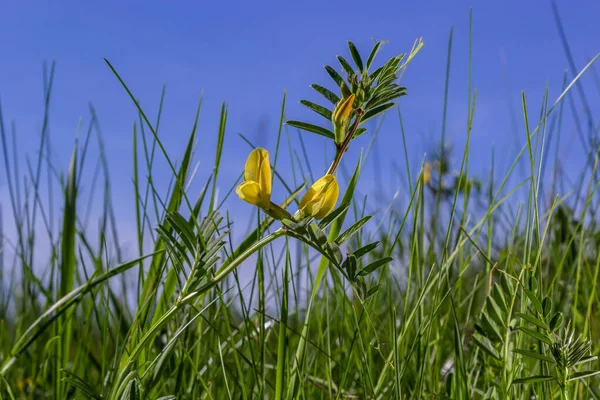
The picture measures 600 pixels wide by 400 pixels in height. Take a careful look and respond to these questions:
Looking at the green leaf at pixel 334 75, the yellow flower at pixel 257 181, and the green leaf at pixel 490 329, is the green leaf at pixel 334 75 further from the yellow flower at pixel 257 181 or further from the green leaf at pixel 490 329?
the green leaf at pixel 490 329

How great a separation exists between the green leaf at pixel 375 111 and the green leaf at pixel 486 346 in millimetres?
489

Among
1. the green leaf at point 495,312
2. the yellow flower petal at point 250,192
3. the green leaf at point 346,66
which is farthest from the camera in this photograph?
the green leaf at point 495,312

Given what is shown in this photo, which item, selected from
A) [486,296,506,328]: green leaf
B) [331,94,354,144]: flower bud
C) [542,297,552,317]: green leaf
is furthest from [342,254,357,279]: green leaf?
[486,296,506,328]: green leaf

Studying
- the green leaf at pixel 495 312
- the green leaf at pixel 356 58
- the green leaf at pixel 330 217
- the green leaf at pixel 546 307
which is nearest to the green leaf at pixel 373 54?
the green leaf at pixel 356 58

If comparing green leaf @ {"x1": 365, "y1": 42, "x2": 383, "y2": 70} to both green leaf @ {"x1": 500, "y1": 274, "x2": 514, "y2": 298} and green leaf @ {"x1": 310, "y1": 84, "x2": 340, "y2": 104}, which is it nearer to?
green leaf @ {"x1": 310, "y1": 84, "x2": 340, "y2": 104}

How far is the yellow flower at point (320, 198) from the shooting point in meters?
0.59

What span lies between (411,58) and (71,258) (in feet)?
2.77

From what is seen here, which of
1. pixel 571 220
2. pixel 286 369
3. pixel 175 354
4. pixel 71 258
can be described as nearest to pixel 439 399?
pixel 286 369

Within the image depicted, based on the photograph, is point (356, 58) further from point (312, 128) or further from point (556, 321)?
point (556, 321)

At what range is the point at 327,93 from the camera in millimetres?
689

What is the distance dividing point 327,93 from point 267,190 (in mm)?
147

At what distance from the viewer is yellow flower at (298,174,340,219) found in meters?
0.59

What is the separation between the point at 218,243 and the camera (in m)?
0.65

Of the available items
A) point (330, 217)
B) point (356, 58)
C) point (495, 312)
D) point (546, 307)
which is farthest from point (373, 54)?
point (495, 312)
